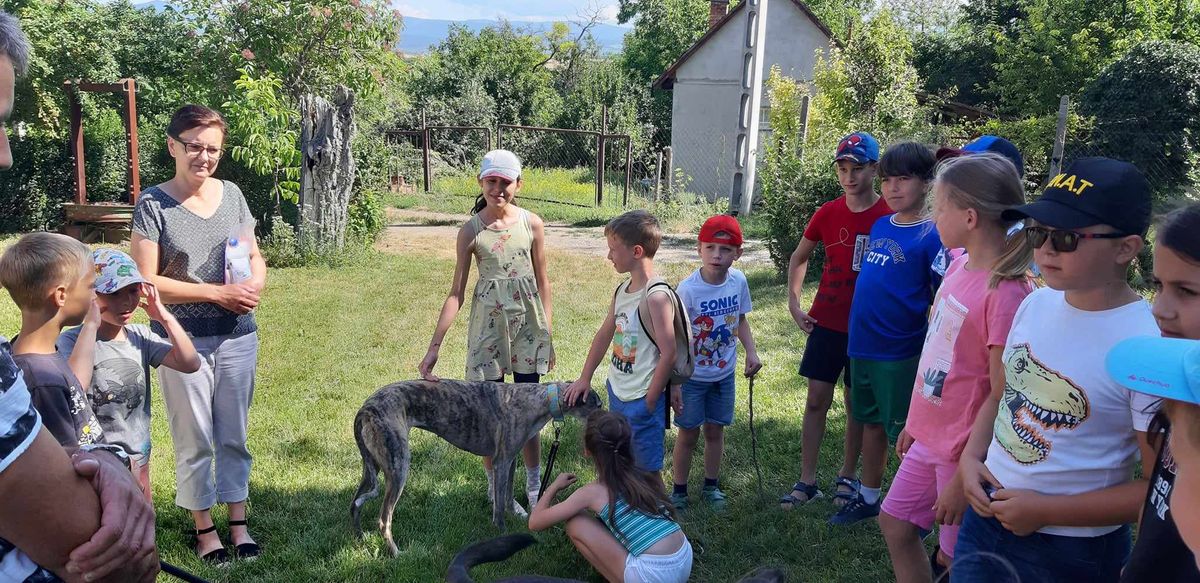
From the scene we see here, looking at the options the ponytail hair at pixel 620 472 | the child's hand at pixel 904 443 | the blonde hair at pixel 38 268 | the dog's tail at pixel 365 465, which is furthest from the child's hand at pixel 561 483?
the blonde hair at pixel 38 268

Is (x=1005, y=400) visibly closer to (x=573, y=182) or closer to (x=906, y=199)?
(x=906, y=199)

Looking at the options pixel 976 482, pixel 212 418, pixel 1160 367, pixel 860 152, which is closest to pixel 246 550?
pixel 212 418

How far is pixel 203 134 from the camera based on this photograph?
3.74 m

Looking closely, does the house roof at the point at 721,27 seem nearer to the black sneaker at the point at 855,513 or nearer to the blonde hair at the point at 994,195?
the black sneaker at the point at 855,513

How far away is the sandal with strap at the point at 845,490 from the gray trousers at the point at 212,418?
309 cm

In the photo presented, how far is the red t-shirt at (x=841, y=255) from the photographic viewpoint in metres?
4.50

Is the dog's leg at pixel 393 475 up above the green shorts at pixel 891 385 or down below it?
below

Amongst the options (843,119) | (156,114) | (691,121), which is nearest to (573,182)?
(691,121)

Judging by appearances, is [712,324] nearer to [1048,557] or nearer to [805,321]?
[805,321]

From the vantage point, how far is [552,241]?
14227 mm

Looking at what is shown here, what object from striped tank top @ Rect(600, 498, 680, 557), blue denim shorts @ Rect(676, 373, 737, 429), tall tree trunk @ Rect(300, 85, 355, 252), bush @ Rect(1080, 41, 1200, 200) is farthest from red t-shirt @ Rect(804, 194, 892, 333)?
bush @ Rect(1080, 41, 1200, 200)

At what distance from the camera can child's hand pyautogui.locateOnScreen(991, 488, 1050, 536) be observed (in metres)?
2.26

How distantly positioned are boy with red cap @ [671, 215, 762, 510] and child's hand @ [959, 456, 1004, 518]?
6.21ft

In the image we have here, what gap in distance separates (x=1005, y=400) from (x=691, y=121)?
21.4 metres
